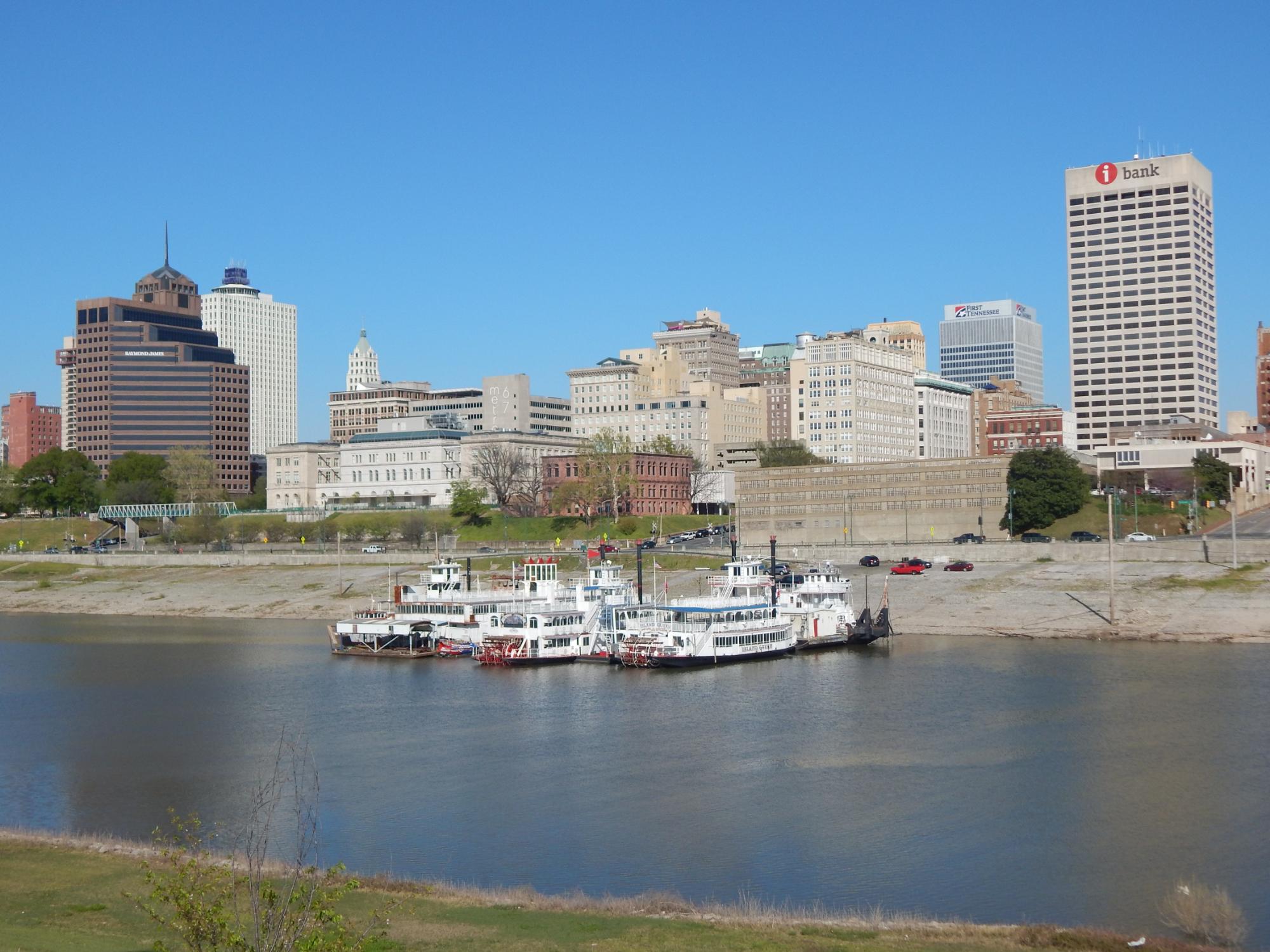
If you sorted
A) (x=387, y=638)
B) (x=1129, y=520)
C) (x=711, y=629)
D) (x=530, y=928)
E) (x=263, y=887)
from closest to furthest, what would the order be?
(x=263, y=887), (x=530, y=928), (x=711, y=629), (x=387, y=638), (x=1129, y=520)

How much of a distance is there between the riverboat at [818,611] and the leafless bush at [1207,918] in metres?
65.6

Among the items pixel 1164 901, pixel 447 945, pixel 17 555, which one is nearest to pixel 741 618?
pixel 1164 901

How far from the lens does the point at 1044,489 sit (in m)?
162

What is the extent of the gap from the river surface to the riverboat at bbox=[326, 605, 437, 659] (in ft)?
26.5

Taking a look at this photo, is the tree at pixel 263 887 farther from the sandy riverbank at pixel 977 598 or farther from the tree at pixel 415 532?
the tree at pixel 415 532

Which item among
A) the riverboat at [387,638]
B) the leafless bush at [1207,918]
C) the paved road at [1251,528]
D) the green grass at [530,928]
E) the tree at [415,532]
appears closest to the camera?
the green grass at [530,928]

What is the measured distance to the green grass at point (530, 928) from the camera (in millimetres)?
32031

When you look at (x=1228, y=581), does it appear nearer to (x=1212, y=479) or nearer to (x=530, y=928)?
(x=1212, y=479)

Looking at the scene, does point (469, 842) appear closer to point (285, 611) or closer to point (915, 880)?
point (915, 880)

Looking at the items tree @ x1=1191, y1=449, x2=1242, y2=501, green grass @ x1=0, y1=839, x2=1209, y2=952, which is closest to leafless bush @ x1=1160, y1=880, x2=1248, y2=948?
green grass @ x1=0, y1=839, x2=1209, y2=952

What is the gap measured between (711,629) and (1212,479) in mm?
99949

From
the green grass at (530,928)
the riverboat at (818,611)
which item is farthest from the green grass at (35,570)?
the green grass at (530,928)

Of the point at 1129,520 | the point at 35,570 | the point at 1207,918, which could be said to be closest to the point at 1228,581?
the point at 1129,520

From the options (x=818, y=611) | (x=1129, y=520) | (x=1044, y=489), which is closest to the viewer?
(x=818, y=611)
